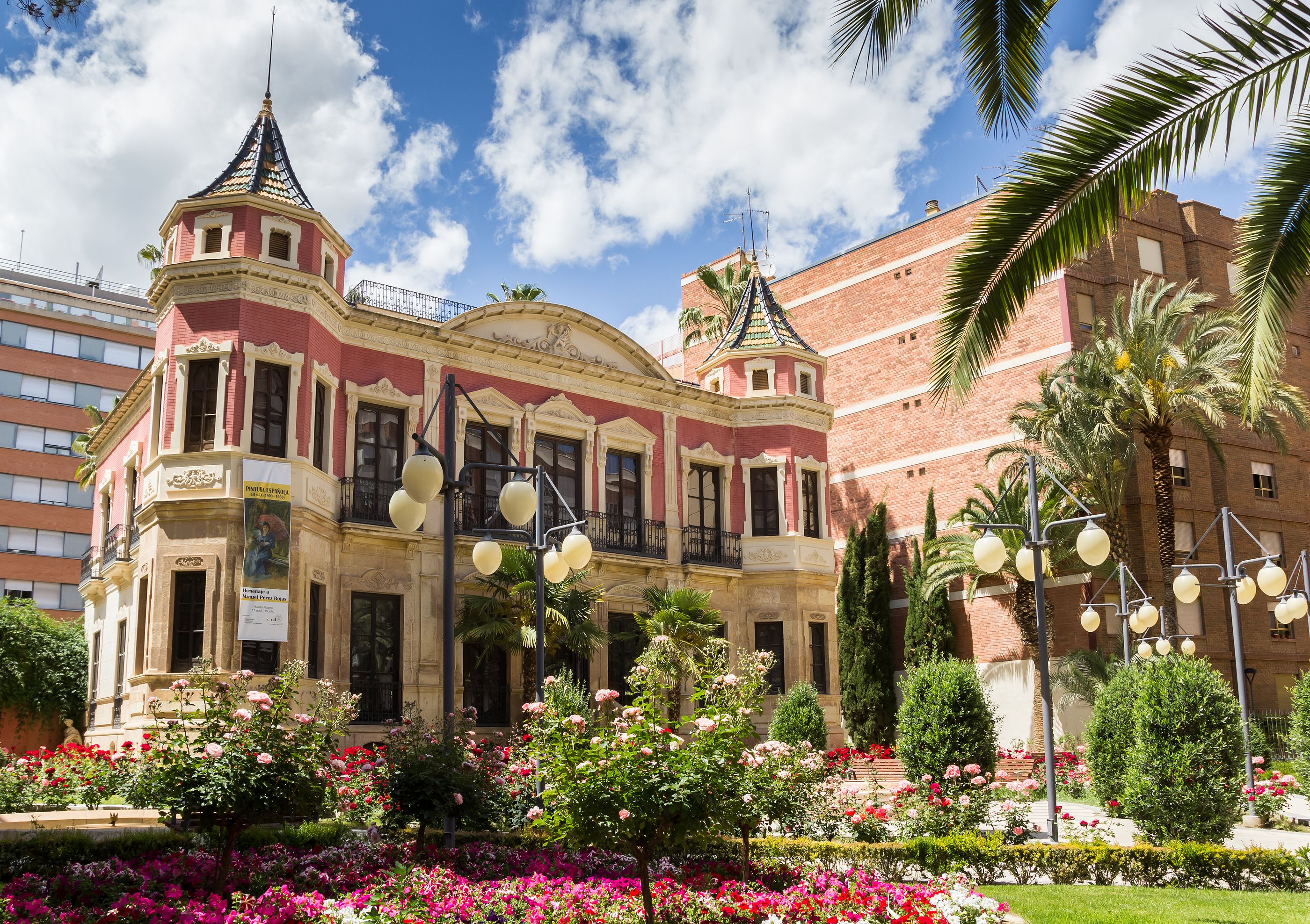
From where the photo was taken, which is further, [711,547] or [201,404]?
[711,547]

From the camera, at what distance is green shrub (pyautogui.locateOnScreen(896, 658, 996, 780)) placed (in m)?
15.9

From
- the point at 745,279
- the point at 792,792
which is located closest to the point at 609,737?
the point at 792,792

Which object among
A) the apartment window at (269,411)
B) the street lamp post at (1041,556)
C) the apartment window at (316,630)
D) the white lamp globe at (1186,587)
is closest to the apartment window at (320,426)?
the apartment window at (269,411)

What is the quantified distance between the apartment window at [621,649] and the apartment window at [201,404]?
1046 centimetres

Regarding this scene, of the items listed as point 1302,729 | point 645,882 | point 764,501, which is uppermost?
point 764,501

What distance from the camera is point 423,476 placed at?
10023mm

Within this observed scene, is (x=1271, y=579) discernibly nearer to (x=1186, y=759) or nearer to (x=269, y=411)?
(x=1186, y=759)

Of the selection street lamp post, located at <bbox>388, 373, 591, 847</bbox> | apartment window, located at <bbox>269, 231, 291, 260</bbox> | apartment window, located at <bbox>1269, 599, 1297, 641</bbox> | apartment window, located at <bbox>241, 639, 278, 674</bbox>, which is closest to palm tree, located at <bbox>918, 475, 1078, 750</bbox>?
apartment window, located at <bbox>1269, 599, 1297, 641</bbox>

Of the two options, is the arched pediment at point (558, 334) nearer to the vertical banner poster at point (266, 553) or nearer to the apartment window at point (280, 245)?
the apartment window at point (280, 245)

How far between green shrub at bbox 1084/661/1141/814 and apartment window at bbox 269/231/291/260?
17646 millimetres

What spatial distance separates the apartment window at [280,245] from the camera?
73.8ft

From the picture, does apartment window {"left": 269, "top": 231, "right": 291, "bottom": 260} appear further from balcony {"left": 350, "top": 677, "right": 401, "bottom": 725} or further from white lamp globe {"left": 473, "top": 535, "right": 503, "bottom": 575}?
Answer: white lamp globe {"left": 473, "top": 535, "right": 503, "bottom": 575}

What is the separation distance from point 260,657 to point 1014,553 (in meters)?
20.9

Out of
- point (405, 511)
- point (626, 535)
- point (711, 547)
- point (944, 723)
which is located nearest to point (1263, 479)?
point (711, 547)
